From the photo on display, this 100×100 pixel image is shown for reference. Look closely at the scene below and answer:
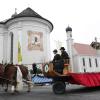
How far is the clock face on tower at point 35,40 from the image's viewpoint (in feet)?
99.1

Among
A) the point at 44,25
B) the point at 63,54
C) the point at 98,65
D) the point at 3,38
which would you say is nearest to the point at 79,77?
the point at 63,54

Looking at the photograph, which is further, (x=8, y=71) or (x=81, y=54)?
(x=81, y=54)

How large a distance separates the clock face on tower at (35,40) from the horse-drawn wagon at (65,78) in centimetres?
2009

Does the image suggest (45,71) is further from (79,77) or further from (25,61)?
(25,61)

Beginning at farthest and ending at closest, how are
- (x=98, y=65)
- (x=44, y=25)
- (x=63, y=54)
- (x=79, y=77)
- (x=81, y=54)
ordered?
1. (x=98, y=65)
2. (x=81, y=54)
3. (x=44, y=25)
4. (x=63, y=54)
5. (x=79, y=77)

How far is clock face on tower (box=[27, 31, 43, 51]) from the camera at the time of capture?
30.2 metres

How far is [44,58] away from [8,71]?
19.9 metres

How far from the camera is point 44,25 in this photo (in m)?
32.0

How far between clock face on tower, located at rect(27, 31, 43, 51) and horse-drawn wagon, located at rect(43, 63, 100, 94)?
20.1 m

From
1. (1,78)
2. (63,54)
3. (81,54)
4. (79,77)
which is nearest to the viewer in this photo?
(79,77)

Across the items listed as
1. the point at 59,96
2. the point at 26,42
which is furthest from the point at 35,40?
the point at 59,96

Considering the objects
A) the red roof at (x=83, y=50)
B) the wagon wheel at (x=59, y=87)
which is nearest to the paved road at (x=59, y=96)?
the wagon wheel at (x=59, y=87)

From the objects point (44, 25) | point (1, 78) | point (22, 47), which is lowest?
point (1, 78)

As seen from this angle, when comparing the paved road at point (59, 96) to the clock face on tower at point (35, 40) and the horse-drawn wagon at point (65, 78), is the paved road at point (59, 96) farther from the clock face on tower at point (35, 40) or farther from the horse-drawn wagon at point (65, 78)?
the clock face on tower at point (35, 40)
